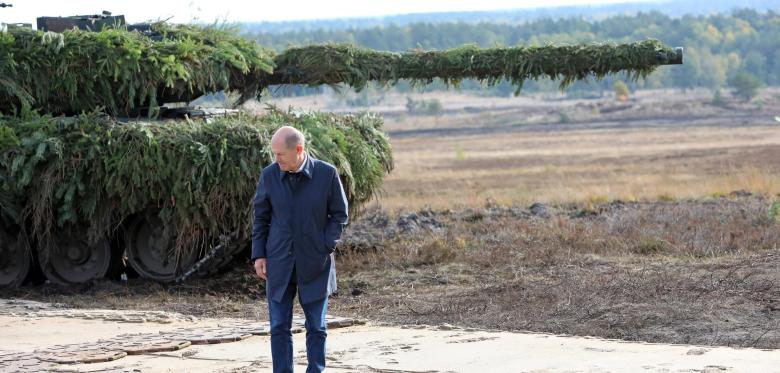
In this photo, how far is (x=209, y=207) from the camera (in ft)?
43.6

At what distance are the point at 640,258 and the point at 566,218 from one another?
190 inches

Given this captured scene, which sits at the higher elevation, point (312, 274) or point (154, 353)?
point (312, 274)

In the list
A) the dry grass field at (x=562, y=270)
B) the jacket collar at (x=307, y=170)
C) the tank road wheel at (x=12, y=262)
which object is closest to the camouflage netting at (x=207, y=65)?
the tank road wheel at (x=12, y=262)

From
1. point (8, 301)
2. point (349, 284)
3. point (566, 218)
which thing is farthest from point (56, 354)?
point (566, 218)

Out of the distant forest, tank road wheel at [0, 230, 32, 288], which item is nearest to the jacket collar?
tank road wheel at [0, 230, 32, 288]

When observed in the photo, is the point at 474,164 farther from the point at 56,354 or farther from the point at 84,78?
the point at 56,354

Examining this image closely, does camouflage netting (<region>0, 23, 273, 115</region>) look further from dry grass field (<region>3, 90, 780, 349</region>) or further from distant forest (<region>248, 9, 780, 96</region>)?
distant forest (<region>248, 9, 780, 96</region>)

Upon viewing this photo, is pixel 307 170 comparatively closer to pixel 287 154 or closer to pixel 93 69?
pixel 287 154

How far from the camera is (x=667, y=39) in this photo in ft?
375

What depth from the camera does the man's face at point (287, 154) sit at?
8.01 metres

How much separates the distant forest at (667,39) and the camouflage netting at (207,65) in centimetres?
7041

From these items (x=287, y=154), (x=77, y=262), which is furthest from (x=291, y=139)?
(x=77, y=262)

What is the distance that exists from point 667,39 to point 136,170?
104 meters

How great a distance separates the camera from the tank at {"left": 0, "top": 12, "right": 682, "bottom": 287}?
13.4m
